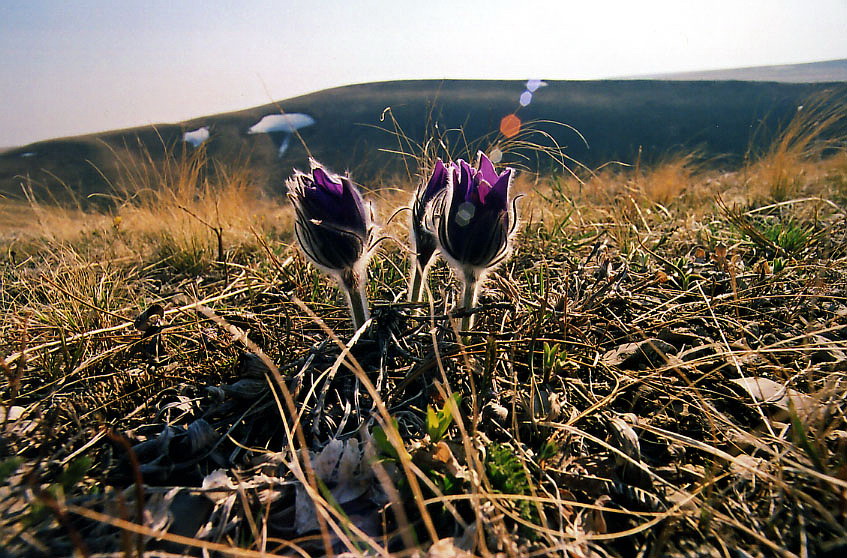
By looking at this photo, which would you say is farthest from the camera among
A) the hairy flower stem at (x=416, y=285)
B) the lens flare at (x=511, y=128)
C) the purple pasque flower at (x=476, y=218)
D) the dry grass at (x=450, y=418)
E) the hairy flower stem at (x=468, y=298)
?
the lens flare at (x=511, y=128)

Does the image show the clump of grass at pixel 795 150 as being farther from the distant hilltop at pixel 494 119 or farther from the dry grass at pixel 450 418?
the distant hilltop at pixel 494 119

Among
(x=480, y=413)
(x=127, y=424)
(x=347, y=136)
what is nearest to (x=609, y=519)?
(x=480, y=413)

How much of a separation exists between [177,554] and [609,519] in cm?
66

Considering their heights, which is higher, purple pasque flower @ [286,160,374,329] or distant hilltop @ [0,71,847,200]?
purple pasque flower @ [286,160,374,329]

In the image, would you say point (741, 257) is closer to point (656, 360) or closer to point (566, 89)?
point (656, 360)

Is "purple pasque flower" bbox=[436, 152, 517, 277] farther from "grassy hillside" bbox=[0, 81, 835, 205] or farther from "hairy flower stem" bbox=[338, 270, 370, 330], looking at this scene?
"grassy hillside" bbox=[0, 81, 835, 205]

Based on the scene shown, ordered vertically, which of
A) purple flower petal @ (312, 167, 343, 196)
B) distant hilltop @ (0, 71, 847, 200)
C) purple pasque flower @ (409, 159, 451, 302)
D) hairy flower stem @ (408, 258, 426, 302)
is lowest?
distant hilltop @ (0, 71, 847, 200)

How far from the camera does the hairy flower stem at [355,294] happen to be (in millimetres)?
1089

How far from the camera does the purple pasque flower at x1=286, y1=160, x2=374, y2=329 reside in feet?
3.20

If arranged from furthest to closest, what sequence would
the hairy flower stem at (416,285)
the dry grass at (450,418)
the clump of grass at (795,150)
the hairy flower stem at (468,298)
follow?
the clump of grass at (795,150), the hairy flower stem at (416,285), the hairy flower stem at (468,298), the dry grass at (450,418)

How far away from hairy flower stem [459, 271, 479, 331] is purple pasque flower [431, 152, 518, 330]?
2 cm

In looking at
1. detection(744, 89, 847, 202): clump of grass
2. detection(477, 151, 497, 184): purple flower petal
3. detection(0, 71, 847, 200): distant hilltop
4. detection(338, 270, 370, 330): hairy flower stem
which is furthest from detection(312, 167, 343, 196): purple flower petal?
detection(0, 71, 847, 200): distant hilltop

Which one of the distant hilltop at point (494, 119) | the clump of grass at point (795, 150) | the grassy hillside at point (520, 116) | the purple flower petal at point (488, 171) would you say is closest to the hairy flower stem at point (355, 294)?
the purple flower petal at point (488, 171)

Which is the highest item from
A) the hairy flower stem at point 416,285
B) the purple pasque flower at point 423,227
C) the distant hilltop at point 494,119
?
the purple pasque flower at point 423,227
